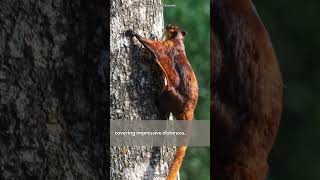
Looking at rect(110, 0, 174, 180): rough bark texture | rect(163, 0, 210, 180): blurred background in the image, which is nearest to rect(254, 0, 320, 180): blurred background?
rect(163, 0, 210, 180): blurred background

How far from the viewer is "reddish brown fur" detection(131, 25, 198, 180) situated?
2.63 m

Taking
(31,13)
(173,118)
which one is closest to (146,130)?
(173,118)

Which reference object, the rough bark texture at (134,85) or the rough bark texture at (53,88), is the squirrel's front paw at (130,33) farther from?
the rough bark texture at (53,88)

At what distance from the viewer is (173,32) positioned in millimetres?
2627

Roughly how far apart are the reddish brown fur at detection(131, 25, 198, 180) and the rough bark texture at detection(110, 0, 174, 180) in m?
0.02

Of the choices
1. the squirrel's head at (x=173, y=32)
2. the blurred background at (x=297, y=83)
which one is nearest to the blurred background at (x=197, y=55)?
the squirrel's head at (x=173, y=32)

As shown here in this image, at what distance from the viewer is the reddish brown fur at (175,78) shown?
2635 mm

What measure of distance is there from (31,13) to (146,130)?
499 millimetres

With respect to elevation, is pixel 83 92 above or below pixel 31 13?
below

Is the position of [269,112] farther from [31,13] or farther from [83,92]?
[31,13]

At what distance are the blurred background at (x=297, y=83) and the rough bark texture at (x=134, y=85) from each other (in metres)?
0.34

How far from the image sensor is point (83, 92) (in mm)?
2850

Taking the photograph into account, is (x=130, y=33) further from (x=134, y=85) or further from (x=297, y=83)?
(x=297, y=83)

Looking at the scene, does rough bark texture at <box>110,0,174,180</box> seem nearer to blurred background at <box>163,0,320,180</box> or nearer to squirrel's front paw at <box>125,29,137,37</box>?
squirrel's front paw at <box>125,29,137,37</box>
